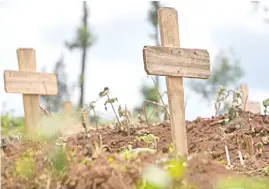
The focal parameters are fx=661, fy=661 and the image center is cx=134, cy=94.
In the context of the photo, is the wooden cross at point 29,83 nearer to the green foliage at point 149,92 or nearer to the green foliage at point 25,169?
the green foliage at point 25,169

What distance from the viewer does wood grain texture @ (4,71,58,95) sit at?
7.43 metres

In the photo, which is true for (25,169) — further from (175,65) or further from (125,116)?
(125,116)

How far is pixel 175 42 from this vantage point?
18.0ft

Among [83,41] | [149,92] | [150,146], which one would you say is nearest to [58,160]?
[150,146]

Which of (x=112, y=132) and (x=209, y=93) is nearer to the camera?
(x=112, y=132)

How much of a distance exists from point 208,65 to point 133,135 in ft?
6.09

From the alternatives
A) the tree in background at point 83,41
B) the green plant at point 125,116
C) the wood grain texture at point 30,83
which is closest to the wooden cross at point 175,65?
the green plant at point 125,116

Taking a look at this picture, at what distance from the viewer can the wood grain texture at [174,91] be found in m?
5.34

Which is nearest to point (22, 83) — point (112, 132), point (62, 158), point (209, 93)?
point (112, 132)

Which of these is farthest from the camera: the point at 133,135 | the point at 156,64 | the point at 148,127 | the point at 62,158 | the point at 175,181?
the point at 148,127

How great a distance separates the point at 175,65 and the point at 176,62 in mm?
→ 29

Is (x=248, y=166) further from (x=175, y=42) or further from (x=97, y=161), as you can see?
(x=97, y=161)

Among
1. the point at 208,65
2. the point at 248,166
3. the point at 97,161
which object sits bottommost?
the point at 248,166

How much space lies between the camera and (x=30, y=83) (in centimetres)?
772
